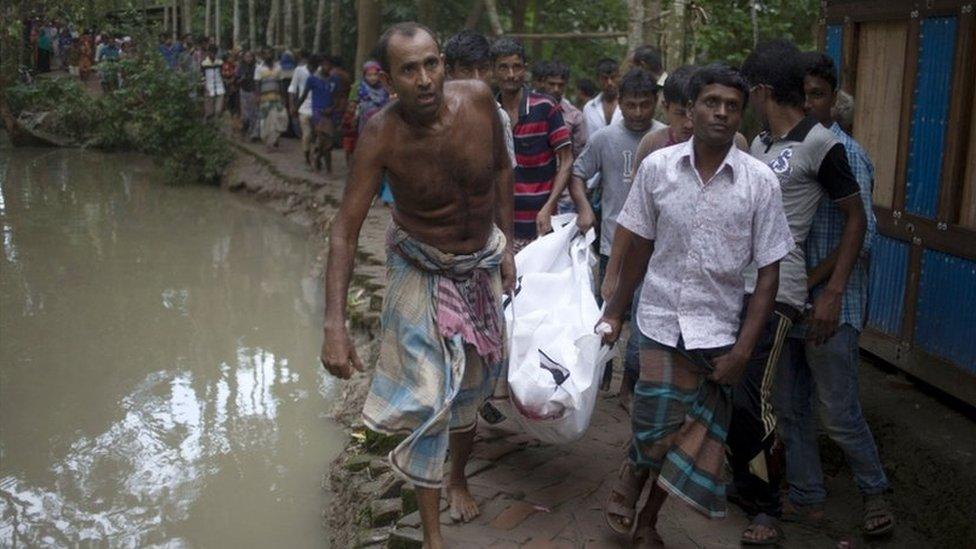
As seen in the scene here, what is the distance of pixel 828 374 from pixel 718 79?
4.02 feet

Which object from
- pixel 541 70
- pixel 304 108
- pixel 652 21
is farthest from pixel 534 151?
pixel 304 108

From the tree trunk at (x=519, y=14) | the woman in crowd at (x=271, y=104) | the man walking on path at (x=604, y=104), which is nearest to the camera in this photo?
the man walking on path at (x=604, y=104)

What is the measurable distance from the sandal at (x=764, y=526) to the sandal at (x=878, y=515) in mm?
330

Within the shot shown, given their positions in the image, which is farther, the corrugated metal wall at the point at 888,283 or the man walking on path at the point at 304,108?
the man walking on path at the point at 304,108

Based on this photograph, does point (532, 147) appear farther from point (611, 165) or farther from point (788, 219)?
point (788, 219)

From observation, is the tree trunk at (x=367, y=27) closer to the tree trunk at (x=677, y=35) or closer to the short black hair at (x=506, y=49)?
the tree trunk at (x=677, y=35)

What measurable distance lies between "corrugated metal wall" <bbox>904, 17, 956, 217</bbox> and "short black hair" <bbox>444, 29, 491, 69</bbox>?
1990 mm

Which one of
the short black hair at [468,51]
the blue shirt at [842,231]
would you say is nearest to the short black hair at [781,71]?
the blue shirt at [842,231]

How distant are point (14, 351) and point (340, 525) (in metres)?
4.41

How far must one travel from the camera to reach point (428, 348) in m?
3.62

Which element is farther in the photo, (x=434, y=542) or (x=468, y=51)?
(x=468, y=51)

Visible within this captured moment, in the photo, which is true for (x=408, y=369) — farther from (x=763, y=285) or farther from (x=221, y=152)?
(x=221, y=152)

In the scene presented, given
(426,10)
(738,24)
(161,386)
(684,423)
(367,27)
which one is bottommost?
(161,386)

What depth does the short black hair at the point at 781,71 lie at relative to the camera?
146 inches
